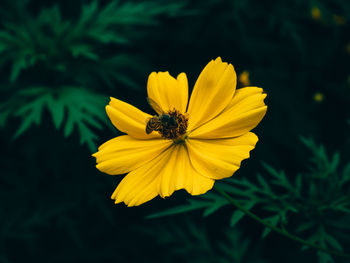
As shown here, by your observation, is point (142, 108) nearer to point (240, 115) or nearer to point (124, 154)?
point (124, 154)

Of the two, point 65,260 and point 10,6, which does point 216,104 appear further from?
point 10,6

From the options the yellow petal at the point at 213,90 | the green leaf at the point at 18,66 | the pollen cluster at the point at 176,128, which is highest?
the green leaf at the point at 18,66

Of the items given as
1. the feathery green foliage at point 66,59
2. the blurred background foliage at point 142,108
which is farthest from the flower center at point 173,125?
the feathery green foliage at point 66,59

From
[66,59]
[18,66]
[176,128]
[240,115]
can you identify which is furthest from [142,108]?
[240,115]

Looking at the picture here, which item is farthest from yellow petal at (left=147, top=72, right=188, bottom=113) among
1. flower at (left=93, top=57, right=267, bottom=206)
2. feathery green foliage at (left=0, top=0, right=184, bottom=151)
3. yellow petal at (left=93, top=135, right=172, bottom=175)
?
feathery green foliage at (left=0, top=0, right=184, bottom=151)

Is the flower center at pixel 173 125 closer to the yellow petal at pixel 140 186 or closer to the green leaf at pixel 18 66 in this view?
the yellow petal at pixel 140 186

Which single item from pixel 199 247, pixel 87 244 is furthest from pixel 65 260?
pixel 199 247

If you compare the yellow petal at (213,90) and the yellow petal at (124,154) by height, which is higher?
the yellow petal at (213,90)
